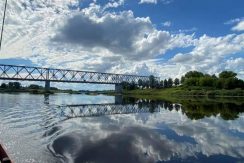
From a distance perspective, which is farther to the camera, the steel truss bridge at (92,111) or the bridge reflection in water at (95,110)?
the bridge reflection in water at (95,110)

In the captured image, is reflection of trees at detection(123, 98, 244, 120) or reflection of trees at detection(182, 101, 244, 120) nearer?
reflection of trees at detection(182, 101, 244, 120)

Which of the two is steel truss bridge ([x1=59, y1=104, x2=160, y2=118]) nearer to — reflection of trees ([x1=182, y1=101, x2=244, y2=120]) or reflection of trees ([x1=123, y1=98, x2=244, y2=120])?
reflection of trees ([x1=123, y1=98, x2=244, y2=120])

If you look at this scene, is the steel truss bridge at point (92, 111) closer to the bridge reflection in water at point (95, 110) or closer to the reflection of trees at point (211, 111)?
the bridge reflection in water at point (95, 110)

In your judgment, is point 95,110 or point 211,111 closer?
point 211,111

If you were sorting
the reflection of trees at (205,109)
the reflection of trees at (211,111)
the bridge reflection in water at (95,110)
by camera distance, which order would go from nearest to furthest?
the reflection of trees at (211,111) → the reflection of trees at (205,109) → the bridge reflection in water at (95,110)

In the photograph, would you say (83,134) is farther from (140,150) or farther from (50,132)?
(140,150)

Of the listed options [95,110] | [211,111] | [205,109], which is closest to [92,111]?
[95,110]

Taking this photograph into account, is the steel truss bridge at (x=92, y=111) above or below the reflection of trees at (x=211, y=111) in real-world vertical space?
above

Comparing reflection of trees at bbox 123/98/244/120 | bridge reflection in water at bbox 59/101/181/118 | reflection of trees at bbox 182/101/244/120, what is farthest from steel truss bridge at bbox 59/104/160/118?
reflection of trees at bbox 182/101/244/120

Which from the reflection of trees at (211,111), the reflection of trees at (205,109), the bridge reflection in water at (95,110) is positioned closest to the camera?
the reflection of trees at (211,111)

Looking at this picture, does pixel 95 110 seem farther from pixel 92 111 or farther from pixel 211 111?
pixel 211 111

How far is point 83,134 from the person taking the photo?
33250 millimetres

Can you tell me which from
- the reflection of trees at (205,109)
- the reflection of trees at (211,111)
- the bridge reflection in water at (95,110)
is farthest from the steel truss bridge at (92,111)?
the reflection of trees at (211,111)

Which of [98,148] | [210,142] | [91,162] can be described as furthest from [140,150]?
[210,142]
